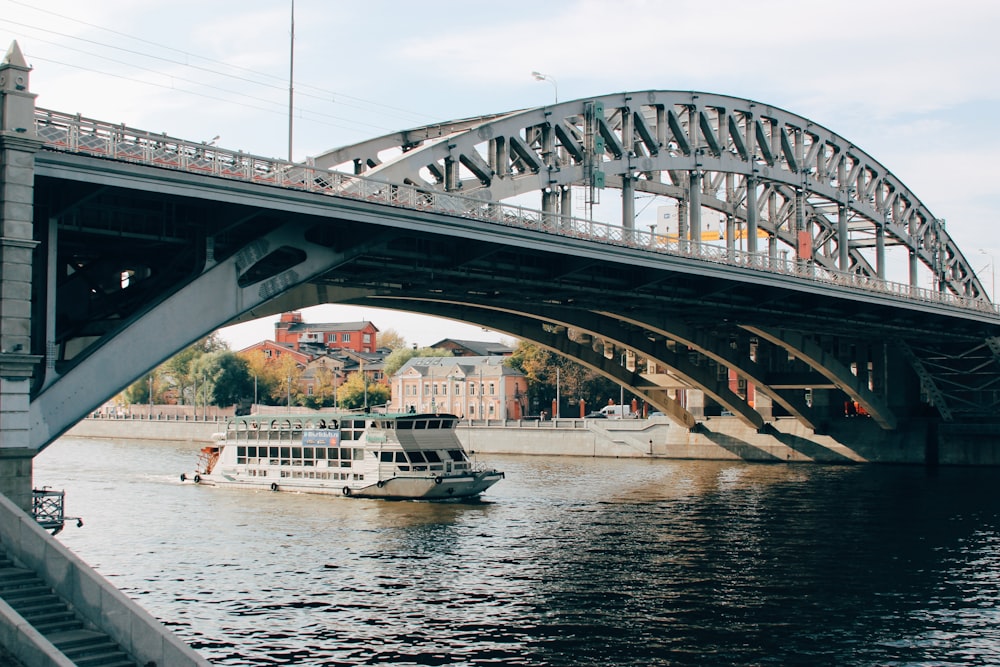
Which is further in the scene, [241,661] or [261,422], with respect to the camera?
[261,422]

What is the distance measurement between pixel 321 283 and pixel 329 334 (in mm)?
155653

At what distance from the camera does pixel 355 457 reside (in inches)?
2485

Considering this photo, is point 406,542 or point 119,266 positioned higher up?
point 119,266

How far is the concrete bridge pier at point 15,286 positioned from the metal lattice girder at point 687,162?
16098 mm

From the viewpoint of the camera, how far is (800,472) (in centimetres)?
7806

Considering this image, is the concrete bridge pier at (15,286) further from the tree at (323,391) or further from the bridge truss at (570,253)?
the tree at (323,391)

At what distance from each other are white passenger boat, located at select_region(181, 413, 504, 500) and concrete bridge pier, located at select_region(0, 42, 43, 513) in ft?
116

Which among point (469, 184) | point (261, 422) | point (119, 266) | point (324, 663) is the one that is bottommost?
point (324, 663)

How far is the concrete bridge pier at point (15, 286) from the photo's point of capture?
24.8 m

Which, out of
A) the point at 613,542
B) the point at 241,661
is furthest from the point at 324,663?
the point at 613,542

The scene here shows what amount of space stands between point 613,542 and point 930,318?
136 ft

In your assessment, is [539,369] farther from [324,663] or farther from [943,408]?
[324,663]

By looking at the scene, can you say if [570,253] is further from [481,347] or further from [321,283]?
[481,347]

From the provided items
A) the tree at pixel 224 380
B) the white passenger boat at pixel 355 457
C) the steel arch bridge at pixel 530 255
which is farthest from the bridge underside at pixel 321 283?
the tree at pixel 224 380
